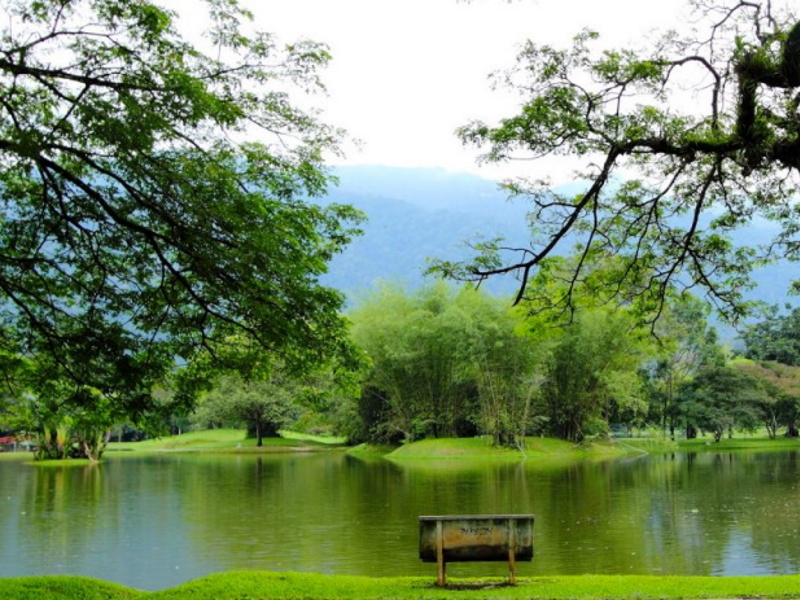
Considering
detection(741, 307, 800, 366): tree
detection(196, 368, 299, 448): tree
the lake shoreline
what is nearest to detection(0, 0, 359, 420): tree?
the lake shoreline

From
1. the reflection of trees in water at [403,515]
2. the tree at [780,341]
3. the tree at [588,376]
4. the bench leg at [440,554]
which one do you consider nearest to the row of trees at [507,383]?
the tree at [588,376]

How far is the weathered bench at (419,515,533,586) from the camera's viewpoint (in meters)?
8.97

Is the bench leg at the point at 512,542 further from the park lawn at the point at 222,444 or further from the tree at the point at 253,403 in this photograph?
the park lawn at the point at 222,444

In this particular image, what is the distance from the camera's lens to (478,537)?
9016mm

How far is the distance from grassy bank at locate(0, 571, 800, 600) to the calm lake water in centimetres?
304

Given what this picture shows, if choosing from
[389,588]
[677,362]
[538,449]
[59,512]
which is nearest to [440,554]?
[389,588]

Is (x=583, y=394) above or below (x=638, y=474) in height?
above

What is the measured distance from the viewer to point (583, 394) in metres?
49.7

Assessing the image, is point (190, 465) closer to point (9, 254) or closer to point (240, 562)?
point (240, 562)

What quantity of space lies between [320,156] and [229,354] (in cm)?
268

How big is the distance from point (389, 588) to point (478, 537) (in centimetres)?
108

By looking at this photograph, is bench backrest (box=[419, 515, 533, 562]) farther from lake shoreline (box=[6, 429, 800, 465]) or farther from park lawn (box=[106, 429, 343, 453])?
park lawn (box=[106, 429, 343, 453])

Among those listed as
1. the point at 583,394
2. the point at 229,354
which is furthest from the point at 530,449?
the point at 229,354

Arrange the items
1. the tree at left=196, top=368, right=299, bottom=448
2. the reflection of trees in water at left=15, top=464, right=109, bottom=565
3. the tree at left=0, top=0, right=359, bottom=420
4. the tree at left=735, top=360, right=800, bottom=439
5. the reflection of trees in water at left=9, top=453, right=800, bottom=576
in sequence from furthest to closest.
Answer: the tree at left=196, top=368, right=299, bottom=448, the tree at left=735, top=360, right=800, bottom=439, the reflection of trees in water at left=15, top=464, right=109, bottom=565, the reflection of trees in water at left=9, top=453, right=800, bottom=576, the tree at left=0, top=0, right=359, bottom=420
